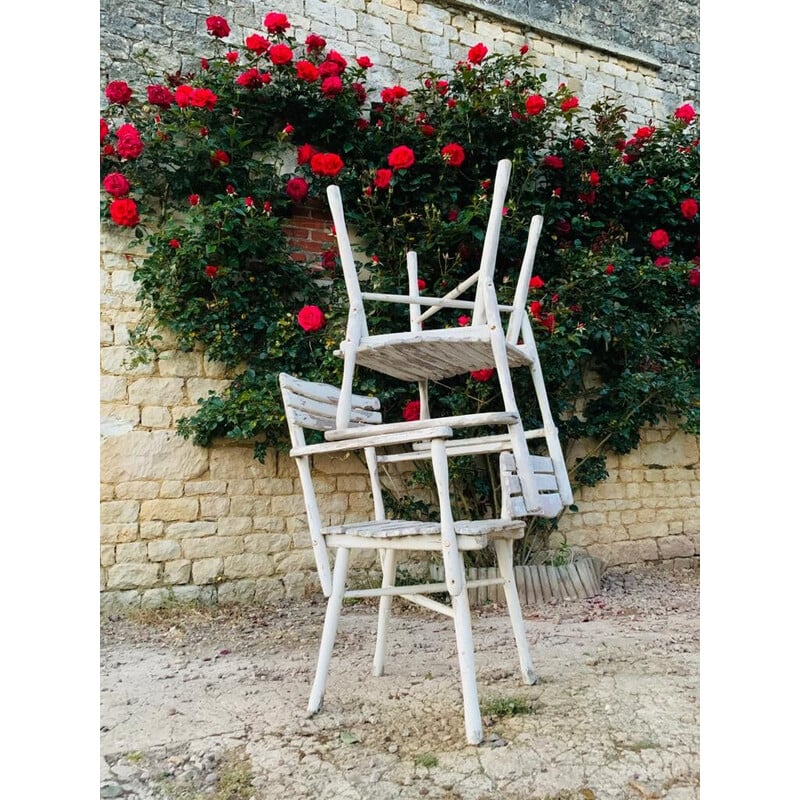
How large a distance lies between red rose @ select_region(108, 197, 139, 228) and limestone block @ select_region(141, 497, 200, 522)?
153cm

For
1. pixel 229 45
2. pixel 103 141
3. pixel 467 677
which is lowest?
pixel 467 677

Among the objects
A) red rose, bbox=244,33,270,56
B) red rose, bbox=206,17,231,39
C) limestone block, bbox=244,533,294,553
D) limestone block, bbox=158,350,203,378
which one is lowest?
limestone block, bbox=244,533,294,553

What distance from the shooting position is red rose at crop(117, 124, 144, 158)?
386 cm

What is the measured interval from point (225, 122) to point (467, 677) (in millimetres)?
3570

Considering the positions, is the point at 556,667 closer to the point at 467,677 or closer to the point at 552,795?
the point at 467,677

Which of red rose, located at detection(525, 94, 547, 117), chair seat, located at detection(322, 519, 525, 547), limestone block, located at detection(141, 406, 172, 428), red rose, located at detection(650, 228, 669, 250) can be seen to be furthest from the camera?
red rose, located at detection(650, 228, 669, 250)

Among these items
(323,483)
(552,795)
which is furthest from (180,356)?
(552,795)

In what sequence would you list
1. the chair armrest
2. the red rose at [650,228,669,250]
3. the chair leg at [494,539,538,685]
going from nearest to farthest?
the chair armrest → the chair leg at [494,539,538,685] → the red rose at [650,228,669,250]

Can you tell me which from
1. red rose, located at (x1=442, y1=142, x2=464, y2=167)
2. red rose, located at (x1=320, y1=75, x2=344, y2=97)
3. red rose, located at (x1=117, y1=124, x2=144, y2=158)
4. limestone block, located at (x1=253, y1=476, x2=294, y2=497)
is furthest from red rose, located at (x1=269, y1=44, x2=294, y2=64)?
limestone block, located at (x1=253, y1=476, x2=294, y2=497)

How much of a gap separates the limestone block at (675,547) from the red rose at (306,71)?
12.7 feet

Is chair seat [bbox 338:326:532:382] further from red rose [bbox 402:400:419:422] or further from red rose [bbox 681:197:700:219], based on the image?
red rose [bbox 681:197:700:219]

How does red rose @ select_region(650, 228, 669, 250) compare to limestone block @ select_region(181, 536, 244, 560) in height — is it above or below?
above

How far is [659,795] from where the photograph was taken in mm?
1688

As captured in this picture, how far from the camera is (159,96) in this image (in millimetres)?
3992
